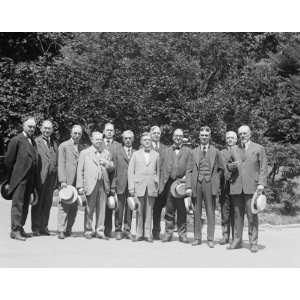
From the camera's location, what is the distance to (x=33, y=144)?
30.0ft

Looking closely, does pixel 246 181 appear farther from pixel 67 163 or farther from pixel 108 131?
pixel 67 163

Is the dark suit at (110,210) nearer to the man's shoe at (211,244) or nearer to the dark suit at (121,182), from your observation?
the dark suit at (121,182)

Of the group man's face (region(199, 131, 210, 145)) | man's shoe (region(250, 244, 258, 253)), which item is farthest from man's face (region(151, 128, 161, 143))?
man's shoe (region(250, 244, 258, 253))

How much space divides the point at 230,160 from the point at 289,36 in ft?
32.7

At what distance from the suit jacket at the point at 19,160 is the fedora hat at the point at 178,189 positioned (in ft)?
7.83

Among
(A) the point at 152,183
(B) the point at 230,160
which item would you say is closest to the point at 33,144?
(A) the point at 152,183

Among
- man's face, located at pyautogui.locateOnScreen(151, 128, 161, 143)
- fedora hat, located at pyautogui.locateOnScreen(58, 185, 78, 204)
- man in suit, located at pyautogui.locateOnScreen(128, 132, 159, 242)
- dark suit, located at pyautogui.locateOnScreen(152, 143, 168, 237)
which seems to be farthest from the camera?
man's face, located at pyautogui.locateOnScreen(151, 128, 161, 143)

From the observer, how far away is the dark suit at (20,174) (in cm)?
882

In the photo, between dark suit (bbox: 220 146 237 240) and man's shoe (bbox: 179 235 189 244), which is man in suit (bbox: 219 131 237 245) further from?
man's shoe (bbox: 179 235 189 244)

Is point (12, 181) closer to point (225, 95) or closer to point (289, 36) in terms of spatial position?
point (225, 95)

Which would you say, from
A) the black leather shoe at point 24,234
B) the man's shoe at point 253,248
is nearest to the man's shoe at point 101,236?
the black leather shoe at point 24,234

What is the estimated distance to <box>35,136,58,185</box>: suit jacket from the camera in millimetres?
9234

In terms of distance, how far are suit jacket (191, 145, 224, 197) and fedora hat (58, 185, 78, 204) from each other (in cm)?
200

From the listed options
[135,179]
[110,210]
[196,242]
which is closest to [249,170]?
[196,242]
